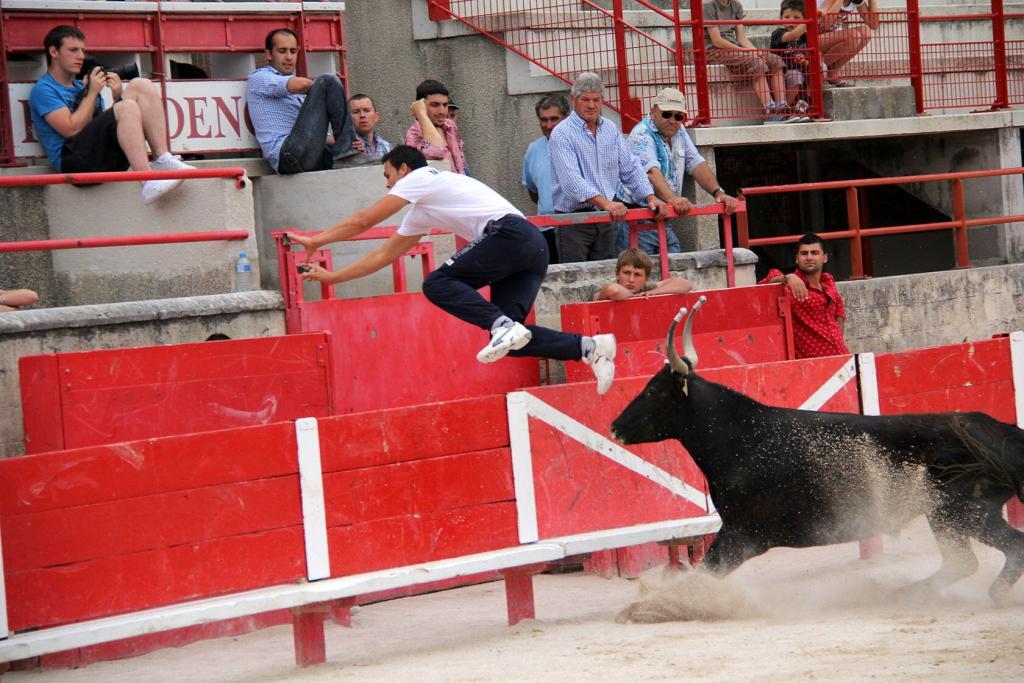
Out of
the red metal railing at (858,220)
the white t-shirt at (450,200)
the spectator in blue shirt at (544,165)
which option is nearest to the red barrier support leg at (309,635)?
the white t-shirt at (450,200)

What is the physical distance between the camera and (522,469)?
7090 millimetres

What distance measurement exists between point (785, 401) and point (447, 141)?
3.63 metres

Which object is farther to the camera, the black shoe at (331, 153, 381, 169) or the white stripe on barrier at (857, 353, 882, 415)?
the black shoe at (331, 153, 381, 169)

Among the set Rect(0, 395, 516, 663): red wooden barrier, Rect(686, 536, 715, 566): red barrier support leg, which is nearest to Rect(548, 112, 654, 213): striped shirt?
Rect(686, 536, 715, 566): red barrier support leg

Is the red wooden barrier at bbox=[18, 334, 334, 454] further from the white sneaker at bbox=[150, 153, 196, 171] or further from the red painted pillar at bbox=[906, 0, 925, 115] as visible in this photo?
the red painted pillar at bbox=[906, 0, 925, 115]

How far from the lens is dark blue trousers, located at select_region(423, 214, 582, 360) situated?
22.3 ft

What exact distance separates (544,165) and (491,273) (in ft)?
11.9

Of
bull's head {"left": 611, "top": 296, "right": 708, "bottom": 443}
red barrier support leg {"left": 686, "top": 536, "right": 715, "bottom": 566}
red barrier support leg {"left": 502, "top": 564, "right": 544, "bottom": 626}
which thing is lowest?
red barrier support leg {"left": 686, "top": 536, "right": 715, "bottom": 566}

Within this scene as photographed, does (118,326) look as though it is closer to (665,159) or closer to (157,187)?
(157,187)

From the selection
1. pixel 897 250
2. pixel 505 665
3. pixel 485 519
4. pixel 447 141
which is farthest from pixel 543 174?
pixel 897 250

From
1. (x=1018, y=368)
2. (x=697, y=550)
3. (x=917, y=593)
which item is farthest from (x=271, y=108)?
(x=917, y=593)

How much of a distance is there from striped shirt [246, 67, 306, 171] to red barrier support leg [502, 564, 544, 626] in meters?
4.09

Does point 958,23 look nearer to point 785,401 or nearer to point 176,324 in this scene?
point 785,401

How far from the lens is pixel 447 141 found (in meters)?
10.7
